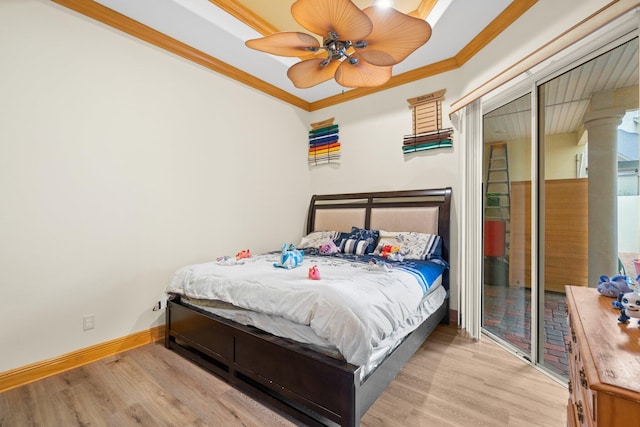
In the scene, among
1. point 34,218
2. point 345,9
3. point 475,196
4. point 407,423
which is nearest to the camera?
point 345,9

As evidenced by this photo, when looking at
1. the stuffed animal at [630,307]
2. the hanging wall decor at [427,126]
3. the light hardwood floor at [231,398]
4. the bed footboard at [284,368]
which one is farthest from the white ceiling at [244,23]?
the light hardwood floor at [231,398]

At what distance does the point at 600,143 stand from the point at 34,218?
3905 mm

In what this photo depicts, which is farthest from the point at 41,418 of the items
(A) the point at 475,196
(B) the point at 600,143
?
(B) the point at 600,143

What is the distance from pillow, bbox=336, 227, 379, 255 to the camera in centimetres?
315

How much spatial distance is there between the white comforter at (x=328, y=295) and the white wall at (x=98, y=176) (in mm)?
589

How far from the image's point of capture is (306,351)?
1.64 m

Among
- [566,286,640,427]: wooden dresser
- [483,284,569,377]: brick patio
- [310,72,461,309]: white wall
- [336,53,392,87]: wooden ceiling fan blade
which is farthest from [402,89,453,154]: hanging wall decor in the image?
[566,286,640,427]: wooden dresser

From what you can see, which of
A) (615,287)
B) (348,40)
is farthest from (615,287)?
(348,40)

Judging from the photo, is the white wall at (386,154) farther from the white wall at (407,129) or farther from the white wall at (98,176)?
the white wall at (98,176)

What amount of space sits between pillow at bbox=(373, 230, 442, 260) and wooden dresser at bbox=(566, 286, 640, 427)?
1.71 m

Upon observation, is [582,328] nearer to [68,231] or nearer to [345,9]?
[345,9]

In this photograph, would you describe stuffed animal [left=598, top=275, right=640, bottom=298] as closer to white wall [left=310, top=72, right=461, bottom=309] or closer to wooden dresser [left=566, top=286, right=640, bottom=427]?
wooden dresser [left=566, top=286, right=640, bottom=427]

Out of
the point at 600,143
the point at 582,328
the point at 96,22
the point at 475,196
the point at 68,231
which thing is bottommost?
the point at 582,328

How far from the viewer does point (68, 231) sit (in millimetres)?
2215
